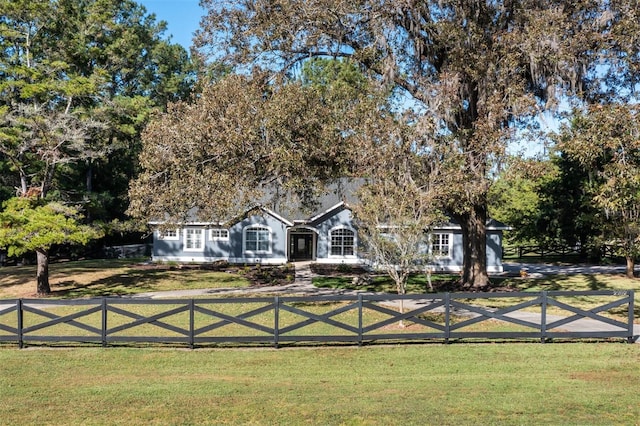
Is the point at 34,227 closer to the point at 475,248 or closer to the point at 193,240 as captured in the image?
the point at 193,240

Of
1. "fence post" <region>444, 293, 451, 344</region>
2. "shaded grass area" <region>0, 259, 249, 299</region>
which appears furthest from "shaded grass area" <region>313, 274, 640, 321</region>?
"fence post" <region>444, 293, 451, 344</region>

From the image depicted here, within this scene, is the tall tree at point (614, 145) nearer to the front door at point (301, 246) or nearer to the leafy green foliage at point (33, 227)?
the leafy green foliage at point (33, 227)

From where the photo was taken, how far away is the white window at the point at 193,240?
34.6 m

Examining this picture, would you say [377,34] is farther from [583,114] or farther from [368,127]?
[583,114]

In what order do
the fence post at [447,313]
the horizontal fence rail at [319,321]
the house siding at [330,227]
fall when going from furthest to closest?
1. the house siding at [330,227]
2. the fence post at [447,313]
3. the horizontal fence rail at [319,321]

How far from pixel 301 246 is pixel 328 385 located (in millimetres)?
28915

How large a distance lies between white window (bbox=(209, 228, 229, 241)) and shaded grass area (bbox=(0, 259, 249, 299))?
374cm

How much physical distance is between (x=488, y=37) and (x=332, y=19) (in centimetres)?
611

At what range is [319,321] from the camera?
12250 mm

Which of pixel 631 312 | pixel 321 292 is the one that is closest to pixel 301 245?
pixel 321 292

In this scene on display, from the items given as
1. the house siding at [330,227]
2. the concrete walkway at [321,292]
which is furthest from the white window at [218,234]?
the house siding at [330,227]

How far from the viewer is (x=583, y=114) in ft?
54.1

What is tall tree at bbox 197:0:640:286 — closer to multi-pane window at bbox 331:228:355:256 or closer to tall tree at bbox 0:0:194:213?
tall tree at bbox 0:0:194:213

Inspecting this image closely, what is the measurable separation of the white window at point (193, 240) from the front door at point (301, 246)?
22.8 ft
